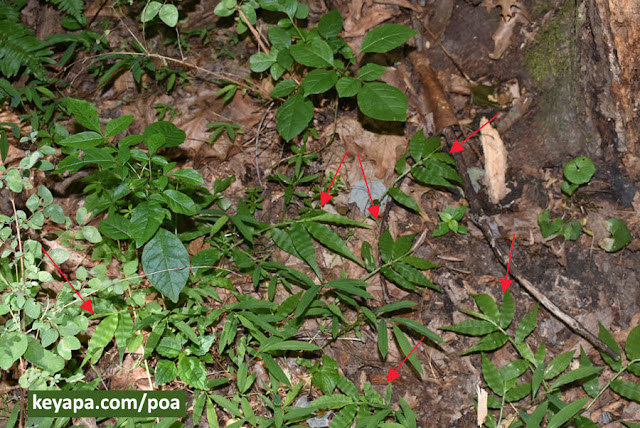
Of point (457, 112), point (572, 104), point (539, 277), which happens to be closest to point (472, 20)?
point (457, 112)

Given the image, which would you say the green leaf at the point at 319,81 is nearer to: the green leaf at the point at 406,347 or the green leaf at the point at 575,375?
the green leaf at the point at 406,347

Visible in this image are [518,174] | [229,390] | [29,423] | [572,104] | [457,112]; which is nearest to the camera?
[29,423]

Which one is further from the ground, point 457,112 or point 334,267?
point 457,112

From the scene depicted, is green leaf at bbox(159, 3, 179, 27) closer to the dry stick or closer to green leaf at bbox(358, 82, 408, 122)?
green leaf at bbox(358, 82, 408, 122)

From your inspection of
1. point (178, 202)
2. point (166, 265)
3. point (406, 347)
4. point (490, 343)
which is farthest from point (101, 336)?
point (490, 343)

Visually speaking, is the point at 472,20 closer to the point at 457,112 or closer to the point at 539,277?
the point at 457,112

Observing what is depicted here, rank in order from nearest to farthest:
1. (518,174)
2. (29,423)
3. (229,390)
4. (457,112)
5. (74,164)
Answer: (74,164) → (29,423) → (229,390) → (518,174) → (457,112)

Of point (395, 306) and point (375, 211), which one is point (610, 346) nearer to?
point (395, 306)
